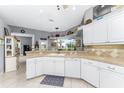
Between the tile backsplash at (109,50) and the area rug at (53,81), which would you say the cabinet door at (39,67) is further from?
the tile backsplash at (109,50)

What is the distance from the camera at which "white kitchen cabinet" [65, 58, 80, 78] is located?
3521mm

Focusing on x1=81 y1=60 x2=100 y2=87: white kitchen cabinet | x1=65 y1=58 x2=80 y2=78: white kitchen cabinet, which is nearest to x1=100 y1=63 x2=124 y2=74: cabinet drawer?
x1=81 y1=60 x2=100 y2=87: white kitchen cabinet

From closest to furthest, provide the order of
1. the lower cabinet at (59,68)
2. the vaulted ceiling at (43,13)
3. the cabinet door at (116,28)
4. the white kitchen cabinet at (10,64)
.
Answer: the cabinet door at (116,28), the vaulted ceiling at (43,13), the lower cabinet at (59,68), the white kitchen cabinet at (10,64)

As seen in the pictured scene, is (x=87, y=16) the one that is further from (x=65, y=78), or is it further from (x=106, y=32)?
(x=65, y=78)

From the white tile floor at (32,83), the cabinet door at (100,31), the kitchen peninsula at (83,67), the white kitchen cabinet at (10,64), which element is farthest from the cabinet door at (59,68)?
the white kitchen cabinet at (10,64)

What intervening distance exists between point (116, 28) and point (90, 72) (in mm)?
1374

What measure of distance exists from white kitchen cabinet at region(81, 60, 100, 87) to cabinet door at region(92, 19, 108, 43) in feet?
2.49

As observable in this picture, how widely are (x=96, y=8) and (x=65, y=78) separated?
2703 mm

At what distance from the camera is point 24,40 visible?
1331 cm

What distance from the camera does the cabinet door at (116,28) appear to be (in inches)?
91.4

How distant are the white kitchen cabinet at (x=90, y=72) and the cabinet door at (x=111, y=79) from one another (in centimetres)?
19

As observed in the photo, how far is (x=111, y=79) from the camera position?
2172 mm

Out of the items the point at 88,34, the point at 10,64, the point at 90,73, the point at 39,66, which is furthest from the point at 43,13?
the point at 90,73
